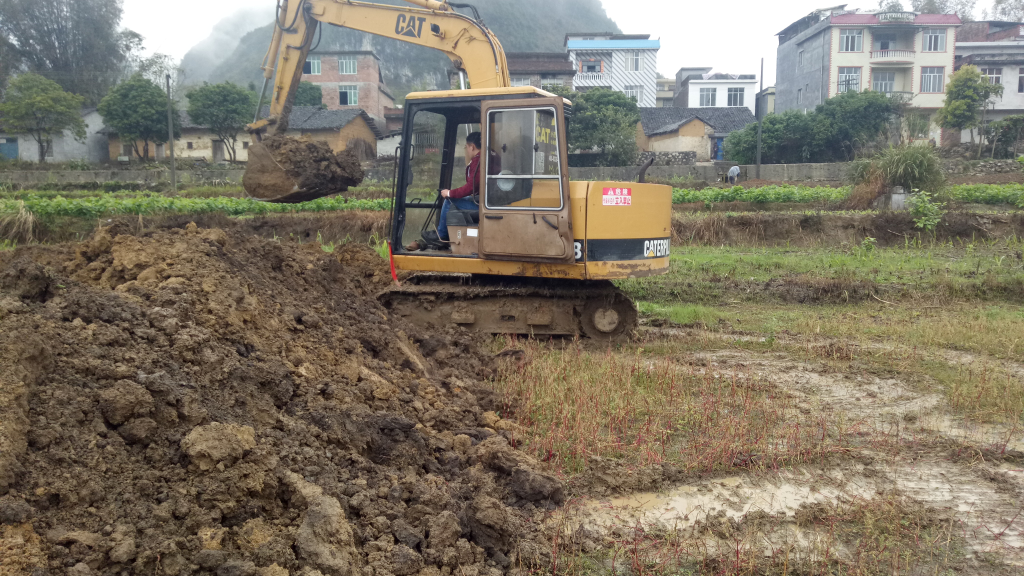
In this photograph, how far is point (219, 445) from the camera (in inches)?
112

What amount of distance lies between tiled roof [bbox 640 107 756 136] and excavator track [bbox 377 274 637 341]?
42375 millimetres

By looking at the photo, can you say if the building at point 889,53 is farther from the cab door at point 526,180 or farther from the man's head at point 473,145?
the cab door at point 526,180

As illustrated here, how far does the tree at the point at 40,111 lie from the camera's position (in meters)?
42.1

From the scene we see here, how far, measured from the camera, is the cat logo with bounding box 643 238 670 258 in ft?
23.4

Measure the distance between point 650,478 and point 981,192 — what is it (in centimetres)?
2063

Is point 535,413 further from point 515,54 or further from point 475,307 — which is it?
point 515,54

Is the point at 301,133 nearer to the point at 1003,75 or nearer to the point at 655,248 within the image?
the point at 655,248

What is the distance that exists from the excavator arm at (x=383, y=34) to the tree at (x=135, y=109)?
41.5 m

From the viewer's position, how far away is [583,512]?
368 centimetres

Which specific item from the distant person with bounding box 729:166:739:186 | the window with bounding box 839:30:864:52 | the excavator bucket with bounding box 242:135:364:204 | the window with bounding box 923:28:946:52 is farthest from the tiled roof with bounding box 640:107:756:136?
the excavator bucket with bounding box 242:135:364:204

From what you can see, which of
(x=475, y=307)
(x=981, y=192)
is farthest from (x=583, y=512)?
(x=981, y=192)

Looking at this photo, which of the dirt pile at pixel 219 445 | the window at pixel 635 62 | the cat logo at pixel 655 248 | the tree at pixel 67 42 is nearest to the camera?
the dirt pile at pixel 219 445

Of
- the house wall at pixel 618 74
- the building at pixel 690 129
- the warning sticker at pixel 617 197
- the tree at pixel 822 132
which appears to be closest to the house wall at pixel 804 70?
the building at pixel 690 129

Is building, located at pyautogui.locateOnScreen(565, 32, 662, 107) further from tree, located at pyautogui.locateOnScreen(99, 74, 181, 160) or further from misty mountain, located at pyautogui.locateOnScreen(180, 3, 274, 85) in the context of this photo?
misty mountain, located at pyautogui.locateOnScreen(180, 3, 274, 85)
